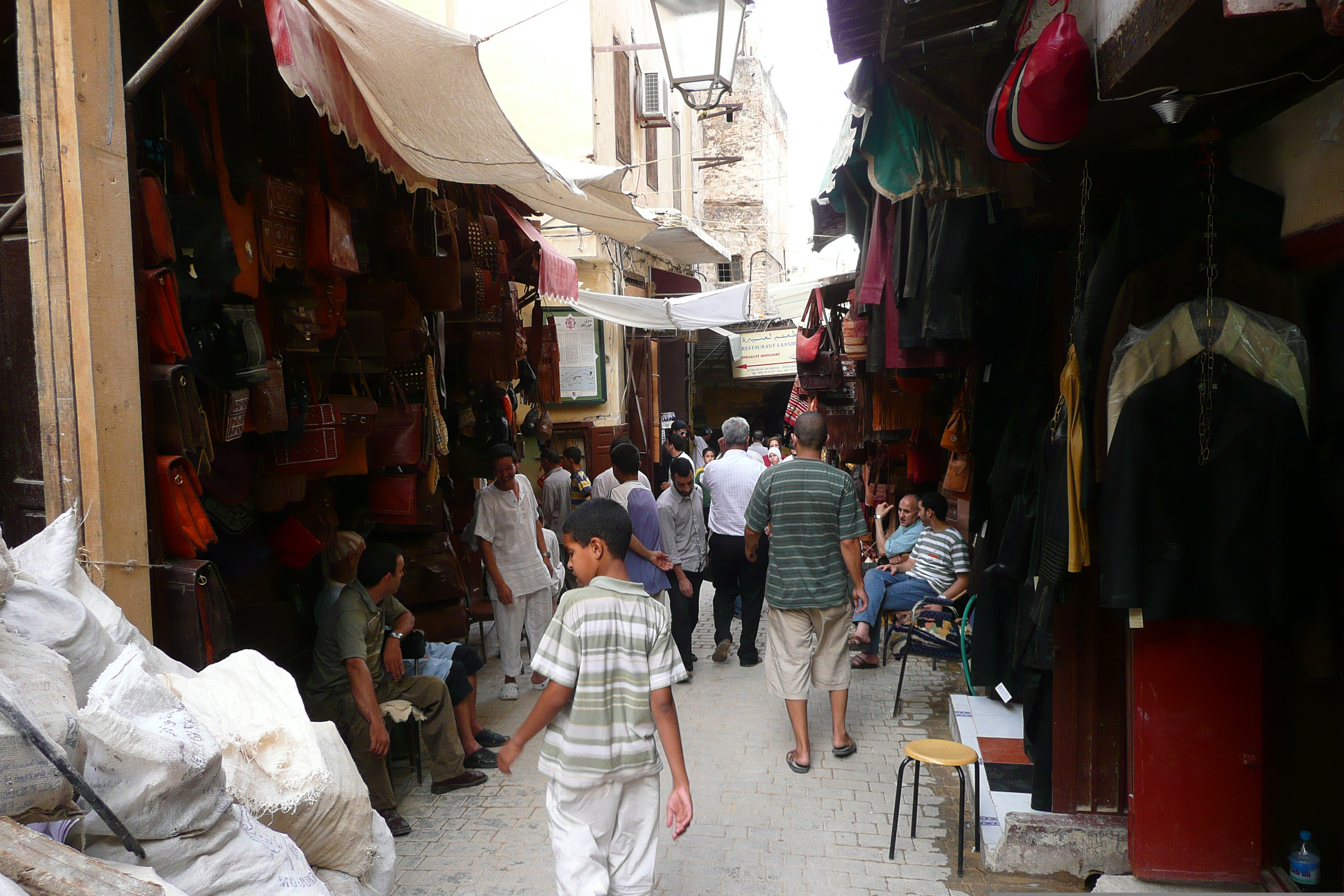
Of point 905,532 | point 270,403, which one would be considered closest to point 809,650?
point 905,532

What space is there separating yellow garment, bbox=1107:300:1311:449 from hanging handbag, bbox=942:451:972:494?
343 centimetres

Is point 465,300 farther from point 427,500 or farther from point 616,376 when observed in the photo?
point 616,376

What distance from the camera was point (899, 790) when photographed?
428 centimetres

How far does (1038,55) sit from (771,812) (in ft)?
12.8

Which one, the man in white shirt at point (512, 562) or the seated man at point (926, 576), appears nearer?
the man in white shirt at point (512, 562)

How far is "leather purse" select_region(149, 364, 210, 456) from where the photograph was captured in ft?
11.2

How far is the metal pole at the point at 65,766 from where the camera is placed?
5.71ft

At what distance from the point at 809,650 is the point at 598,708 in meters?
2.77

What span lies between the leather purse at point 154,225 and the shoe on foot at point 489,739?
361cm

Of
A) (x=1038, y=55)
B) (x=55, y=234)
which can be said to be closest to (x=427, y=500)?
(x=55, y=234)

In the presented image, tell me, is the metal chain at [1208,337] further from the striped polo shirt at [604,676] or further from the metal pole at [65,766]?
the metal pole at [65,766]

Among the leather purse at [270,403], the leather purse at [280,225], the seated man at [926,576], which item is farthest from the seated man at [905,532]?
the leather purse at [280,225]

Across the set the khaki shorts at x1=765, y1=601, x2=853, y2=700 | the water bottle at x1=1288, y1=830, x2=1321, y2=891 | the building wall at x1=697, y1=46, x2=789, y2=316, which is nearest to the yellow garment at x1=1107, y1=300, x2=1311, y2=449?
the water bottle at x1=1288, y1=830, x2=1321, y2=891

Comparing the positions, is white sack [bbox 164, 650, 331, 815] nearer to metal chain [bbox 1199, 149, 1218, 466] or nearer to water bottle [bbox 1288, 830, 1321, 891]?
metal chain [bbox 1199, 149, 1218, 466]
